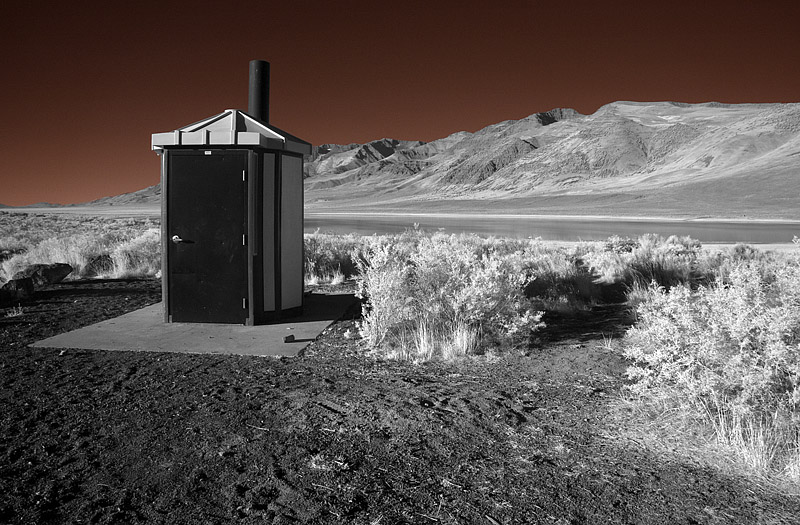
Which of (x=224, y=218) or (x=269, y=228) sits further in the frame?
(x=269, y=228)

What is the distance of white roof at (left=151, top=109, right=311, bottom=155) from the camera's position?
6.84 m

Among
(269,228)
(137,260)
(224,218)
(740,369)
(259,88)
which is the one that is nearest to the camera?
(740,369)

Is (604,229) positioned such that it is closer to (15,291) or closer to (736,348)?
(15,291)

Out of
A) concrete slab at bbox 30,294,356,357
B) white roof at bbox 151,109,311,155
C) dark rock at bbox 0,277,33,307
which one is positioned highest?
white roof at bbox 151,109,311,155

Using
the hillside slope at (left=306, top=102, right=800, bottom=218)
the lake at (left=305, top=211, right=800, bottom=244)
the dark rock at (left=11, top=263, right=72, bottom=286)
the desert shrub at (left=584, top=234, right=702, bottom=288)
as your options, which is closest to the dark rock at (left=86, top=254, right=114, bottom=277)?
Answer: the dark rock at (left=11, top=263, right=72, bottom=286)

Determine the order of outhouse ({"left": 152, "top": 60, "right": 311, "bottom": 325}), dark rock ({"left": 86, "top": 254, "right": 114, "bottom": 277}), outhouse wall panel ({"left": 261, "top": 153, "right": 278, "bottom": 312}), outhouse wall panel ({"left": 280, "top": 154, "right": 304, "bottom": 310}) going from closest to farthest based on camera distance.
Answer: outhouse ({"left": 152, "top": 60, "right": 311, "bottom": 325}) < outhouse wall panel ({"left": 261, "top": 153, "right": 278, "bottom": 312}) < outhouse wall panel ({"left": 280, "top": 154, "right": 304, "bottom": 310}) < dark rock ({"left": 86, "top": 254, "right": 114, "bottom": 277})

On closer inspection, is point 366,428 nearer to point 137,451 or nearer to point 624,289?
point 137,451

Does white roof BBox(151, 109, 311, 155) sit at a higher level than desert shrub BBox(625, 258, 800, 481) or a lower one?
higher

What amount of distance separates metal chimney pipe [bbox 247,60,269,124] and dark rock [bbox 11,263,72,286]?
16.6ft

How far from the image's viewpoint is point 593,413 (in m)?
4.35

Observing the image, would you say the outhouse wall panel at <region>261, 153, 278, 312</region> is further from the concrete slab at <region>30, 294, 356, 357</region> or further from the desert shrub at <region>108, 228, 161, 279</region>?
the desert shrub at <region>108, 228, 161, 279</region>

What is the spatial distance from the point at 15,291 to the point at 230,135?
14.8 feet

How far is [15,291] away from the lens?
28.9ft

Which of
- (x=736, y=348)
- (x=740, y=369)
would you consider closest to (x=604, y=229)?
(x=736, y=348)
